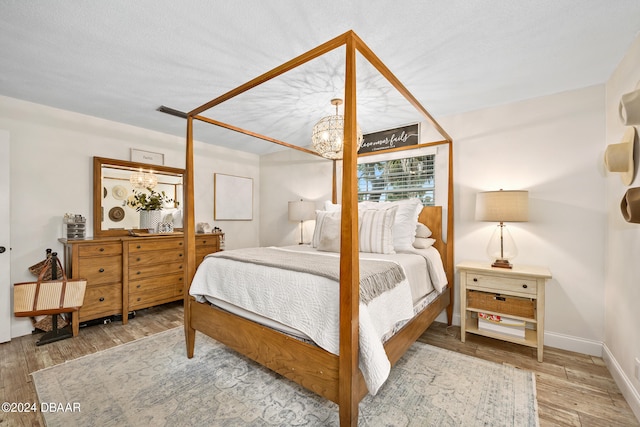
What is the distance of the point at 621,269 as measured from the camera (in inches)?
77.2

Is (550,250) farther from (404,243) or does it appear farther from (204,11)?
(204,11)

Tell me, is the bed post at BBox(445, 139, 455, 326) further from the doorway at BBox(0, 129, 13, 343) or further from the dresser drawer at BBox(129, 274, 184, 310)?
the doorway at BBox(0, 129, 13, 343)

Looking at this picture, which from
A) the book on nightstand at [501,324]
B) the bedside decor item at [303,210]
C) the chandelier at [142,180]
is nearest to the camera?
the book on nightstand at [501,324]

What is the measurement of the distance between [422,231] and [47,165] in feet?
13.4

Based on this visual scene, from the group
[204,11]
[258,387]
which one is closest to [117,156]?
[204,11]

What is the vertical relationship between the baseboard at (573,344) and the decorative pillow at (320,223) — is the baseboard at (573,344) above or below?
below

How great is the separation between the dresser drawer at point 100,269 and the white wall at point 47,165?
488mm

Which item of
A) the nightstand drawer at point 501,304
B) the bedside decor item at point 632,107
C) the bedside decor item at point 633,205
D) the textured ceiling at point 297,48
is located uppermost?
the textured ceiling at point 297,48

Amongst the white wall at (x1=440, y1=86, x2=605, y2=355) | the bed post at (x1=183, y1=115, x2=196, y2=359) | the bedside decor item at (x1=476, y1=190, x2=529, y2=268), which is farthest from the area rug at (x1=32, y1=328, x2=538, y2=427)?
the bedside decor item at (x1=476, y1=190, x2=529, y2=268)

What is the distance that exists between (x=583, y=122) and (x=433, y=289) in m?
1.96

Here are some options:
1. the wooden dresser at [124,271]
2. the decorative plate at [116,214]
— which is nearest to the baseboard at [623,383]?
the wooden dresser at [124,271]

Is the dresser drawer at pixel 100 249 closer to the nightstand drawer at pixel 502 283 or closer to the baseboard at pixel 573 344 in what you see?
the nightstand drawer at pixel 502 283

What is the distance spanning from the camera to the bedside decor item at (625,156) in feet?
5.50

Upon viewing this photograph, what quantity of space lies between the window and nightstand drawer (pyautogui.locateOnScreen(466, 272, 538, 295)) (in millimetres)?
1023
